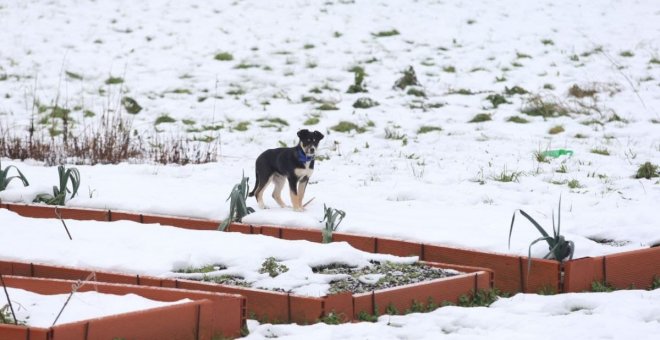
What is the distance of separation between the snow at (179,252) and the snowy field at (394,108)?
32 cm

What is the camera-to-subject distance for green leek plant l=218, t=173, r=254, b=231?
19.1 ft

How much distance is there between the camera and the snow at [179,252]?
473cm

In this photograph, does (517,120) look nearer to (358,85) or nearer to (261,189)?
(358,85)

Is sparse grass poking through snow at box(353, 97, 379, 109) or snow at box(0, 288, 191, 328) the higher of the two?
sparse grass poking through snow at box(353, 97, 379, 109)

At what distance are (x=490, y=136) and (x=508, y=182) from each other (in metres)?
2.31

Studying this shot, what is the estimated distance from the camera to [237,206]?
6012 mm

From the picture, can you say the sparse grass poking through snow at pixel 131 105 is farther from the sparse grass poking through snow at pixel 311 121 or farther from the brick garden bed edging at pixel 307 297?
the brick garden bed edging at pixel 307 297

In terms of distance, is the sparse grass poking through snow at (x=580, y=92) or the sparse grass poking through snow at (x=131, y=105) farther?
the sparse grass poking through snow at (x=131, y=105)

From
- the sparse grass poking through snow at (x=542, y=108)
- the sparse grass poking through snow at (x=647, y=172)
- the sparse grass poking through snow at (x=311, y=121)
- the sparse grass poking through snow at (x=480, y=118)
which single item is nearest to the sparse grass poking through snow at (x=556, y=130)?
the sparse grass poking through snow at (x=542, y=108)

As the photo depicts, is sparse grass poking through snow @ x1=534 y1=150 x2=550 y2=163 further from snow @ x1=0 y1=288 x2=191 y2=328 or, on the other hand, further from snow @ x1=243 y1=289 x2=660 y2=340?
snow @ x1=0 y1=288 x2=191 y2=328

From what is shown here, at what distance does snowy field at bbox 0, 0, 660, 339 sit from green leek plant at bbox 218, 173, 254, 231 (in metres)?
0.15


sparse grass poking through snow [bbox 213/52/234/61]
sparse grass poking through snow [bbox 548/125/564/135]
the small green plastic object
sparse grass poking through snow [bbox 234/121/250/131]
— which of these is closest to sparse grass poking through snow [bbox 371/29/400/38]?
Result: sparse grass poking through snow [bbox 213/52/234/61]

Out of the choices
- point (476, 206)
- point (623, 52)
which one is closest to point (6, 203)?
point (476, 206)

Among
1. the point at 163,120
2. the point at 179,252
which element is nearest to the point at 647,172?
the point at 179,252
